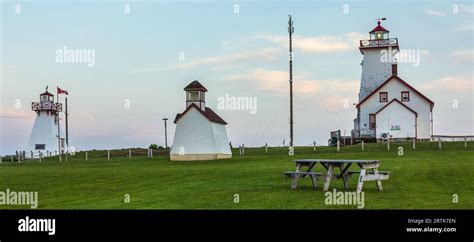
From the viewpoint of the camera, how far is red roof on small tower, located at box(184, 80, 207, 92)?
4847cm

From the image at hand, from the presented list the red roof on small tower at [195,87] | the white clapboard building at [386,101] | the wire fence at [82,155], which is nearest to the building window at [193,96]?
the red roof on small tower at [195,87]

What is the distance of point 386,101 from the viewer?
58312 mm

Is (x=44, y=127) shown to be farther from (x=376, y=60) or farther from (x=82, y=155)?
(x=376, y=60)

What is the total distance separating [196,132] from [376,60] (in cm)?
2299

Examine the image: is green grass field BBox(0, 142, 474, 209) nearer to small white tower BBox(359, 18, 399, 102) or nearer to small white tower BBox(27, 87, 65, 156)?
small white tower BBox(359, 18, 399, 102)

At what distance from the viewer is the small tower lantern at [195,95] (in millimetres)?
48312

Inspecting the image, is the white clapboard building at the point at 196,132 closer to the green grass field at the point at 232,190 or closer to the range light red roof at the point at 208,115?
the range light red roof at the point at 208,115

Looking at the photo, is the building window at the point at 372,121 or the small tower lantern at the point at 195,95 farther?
the building window at the point at 372,121

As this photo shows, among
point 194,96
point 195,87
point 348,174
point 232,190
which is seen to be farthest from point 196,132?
point 348,174
